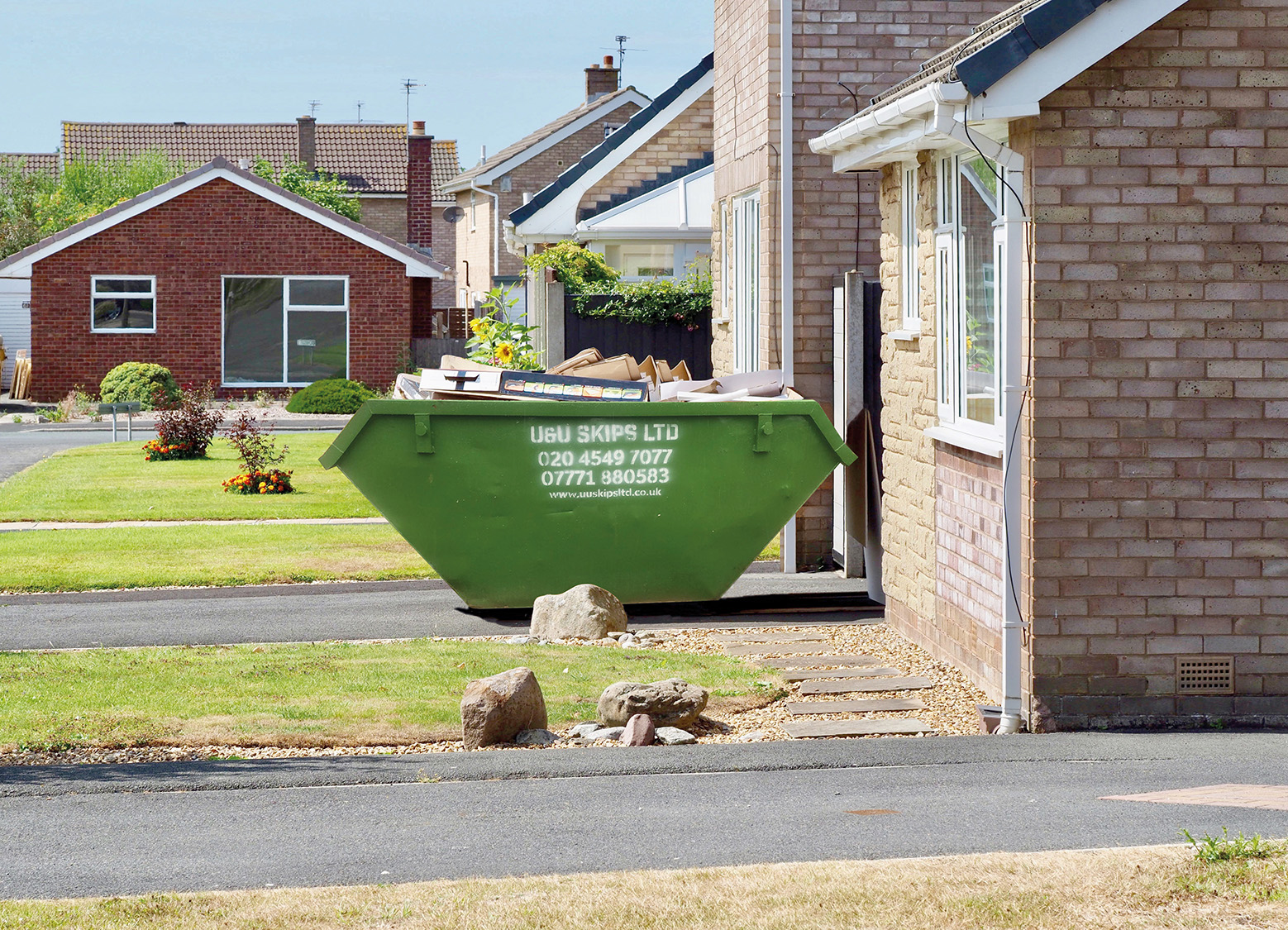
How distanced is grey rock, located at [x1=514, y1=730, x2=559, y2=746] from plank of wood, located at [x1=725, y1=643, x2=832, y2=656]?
2281 millimetres

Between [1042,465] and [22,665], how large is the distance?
19.1ft

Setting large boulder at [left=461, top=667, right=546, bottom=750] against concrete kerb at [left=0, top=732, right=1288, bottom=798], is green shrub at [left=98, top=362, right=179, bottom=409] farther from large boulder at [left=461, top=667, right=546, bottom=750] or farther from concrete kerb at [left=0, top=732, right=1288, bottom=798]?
concrete kerb at [left=0, top=732, right=1288, bottom=798]

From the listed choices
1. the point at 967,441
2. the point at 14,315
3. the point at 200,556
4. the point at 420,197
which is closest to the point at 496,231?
the point at 420,197

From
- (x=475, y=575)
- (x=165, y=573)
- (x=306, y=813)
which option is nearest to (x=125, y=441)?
(x=165, y=573)

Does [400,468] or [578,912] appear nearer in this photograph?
[578,912]

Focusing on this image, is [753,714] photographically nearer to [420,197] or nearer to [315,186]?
[420,197]

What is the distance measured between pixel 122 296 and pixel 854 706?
30.2 metres

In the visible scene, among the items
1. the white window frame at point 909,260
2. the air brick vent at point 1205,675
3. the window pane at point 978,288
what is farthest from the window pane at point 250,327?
the air brick vent at point 1205,675

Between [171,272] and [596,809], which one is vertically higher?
[171,272]

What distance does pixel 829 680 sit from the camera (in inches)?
347

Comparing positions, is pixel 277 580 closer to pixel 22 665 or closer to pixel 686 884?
pixel 22 665

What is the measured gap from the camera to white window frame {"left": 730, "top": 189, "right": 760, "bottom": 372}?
13.8m

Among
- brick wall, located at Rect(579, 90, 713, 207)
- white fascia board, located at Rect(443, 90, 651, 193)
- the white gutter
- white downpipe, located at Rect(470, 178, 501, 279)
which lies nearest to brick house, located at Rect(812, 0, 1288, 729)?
brick wall, located at Rect(579, 90, 713, 207)

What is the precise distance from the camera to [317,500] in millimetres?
17406
